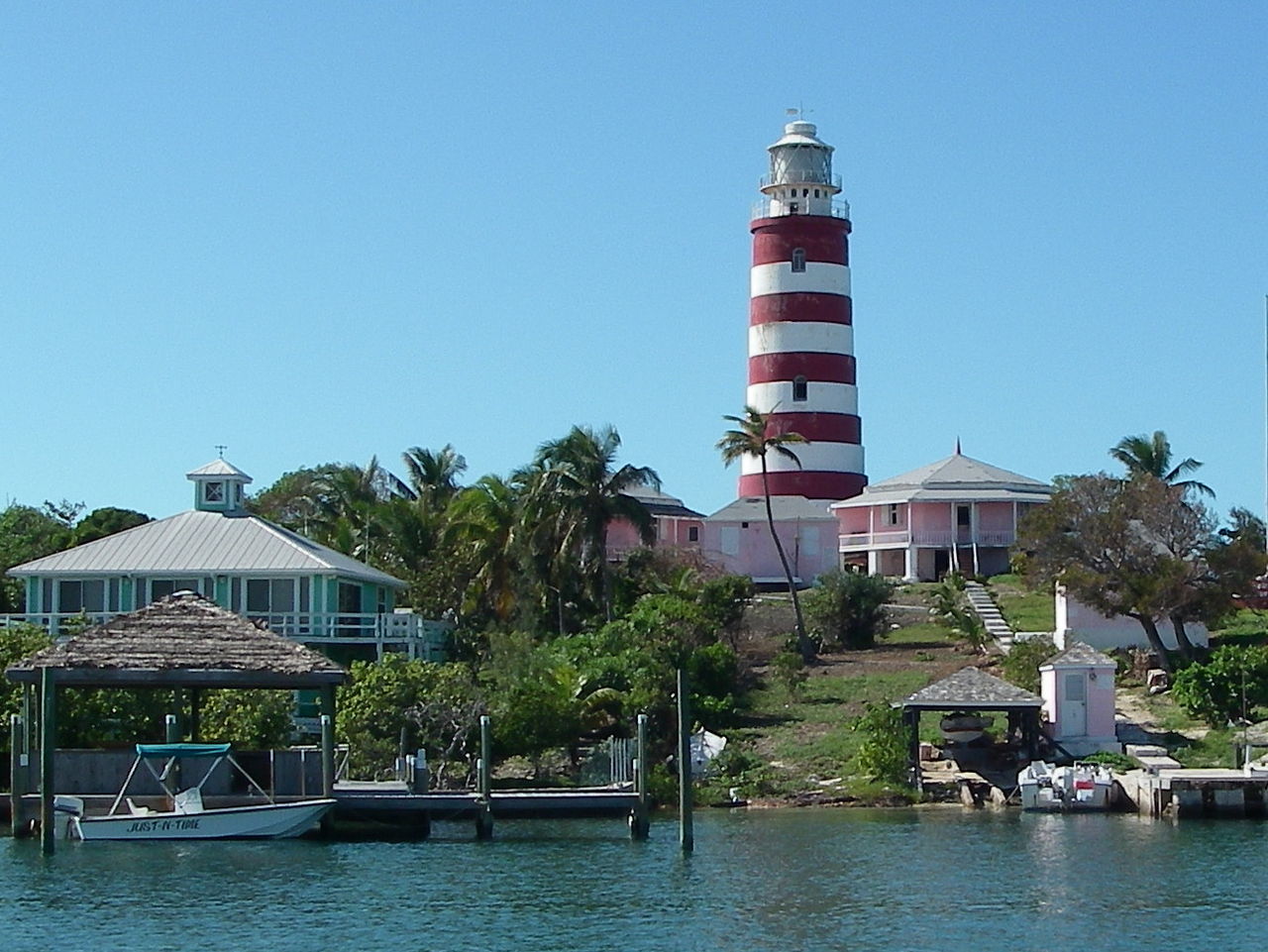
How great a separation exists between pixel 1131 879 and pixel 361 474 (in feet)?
168

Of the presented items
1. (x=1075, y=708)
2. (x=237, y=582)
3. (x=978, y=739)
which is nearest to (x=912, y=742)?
(x=978, y=739)

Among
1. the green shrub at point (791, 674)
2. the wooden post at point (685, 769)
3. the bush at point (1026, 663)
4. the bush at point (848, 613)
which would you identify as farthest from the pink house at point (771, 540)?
the wooden post at point (685, 769)

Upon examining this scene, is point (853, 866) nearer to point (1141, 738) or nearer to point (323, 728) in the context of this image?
point (323, 728)

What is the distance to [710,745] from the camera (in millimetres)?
55000

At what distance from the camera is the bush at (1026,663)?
189ft

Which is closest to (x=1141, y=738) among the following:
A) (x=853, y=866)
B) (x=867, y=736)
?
(x=867, y=736)

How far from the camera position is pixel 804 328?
82.2 meters

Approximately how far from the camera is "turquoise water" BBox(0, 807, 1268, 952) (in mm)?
31562

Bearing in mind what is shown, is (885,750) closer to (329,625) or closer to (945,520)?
(329,625)

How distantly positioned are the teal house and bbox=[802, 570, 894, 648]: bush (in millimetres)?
12120

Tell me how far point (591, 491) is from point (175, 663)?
2633 cm

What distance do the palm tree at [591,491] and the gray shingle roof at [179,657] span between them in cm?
2386

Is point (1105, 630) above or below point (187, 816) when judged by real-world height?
above

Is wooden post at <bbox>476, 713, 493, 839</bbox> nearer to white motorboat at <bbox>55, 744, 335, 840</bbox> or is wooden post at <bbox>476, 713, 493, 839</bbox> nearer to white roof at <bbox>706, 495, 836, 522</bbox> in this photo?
white motorboat at <bbox>55, 744, 335, 840</bbox>
